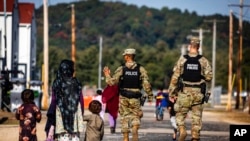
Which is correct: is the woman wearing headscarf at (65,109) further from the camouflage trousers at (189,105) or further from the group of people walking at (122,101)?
the camouflage trousers at (189,105)

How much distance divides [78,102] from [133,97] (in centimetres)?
456

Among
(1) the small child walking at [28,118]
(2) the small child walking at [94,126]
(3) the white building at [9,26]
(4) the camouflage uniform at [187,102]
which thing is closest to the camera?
(1) the small child walking at [28,118]

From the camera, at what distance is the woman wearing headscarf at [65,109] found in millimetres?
13117

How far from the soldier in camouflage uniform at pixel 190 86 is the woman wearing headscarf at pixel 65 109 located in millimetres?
3547

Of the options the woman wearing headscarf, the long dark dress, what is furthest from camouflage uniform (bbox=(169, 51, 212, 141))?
the woman wearing headscarf

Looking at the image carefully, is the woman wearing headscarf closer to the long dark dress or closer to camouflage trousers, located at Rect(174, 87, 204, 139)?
the long dark dress

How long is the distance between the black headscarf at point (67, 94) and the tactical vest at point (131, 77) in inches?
177

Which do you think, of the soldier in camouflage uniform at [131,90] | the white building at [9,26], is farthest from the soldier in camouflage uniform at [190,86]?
the white building at [9,26]

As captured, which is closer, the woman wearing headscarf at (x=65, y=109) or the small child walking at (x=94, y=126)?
the woman wearing headscarf at (x=65, y=109)

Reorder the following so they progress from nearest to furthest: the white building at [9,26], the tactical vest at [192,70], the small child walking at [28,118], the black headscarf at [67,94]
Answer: the black headscarf at [67,94] < the small child walking at [28,118] < the tactical vest at [192,70] < the white building at [9,26]

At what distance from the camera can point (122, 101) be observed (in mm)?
17781

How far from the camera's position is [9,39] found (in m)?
60.9

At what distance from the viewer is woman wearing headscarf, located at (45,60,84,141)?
1312 centimetres

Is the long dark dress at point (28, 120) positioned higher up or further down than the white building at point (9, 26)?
further down
